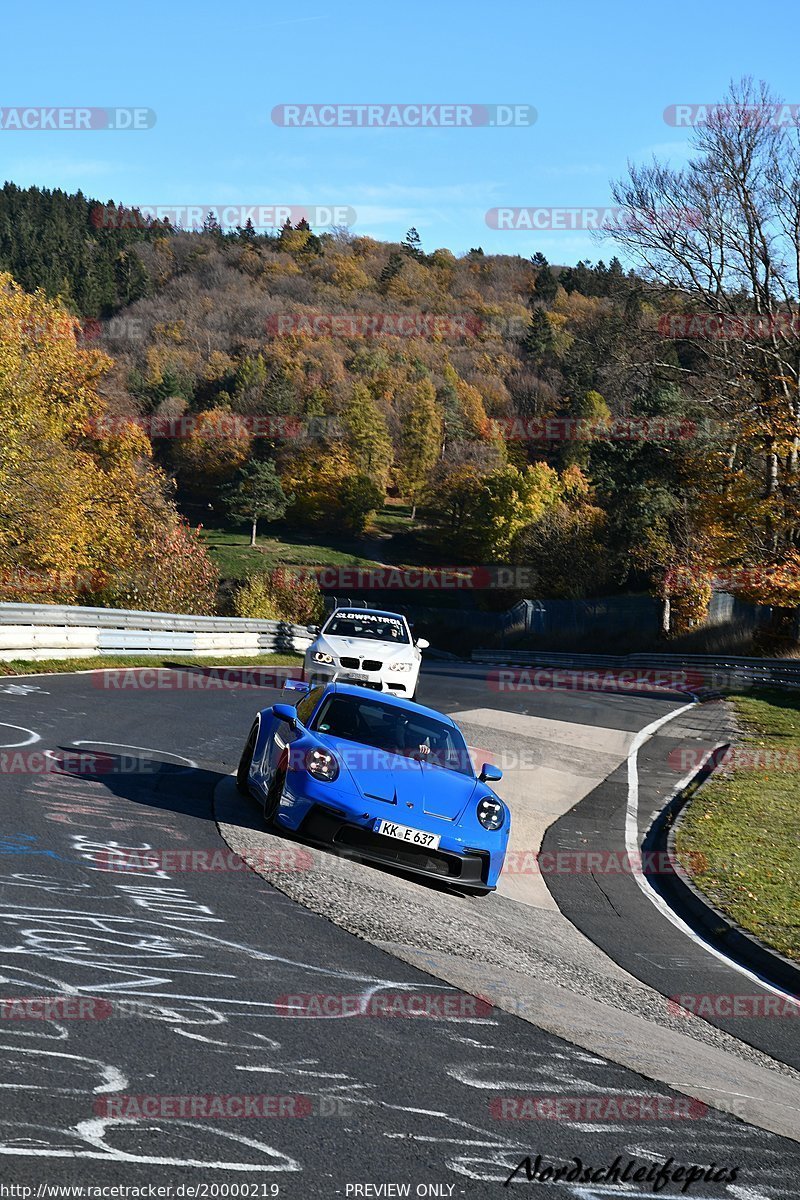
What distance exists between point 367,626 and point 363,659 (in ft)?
5.02

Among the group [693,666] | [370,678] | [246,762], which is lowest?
[693,666]

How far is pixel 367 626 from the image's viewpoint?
2212cm

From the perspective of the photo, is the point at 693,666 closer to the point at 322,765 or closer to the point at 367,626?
the point at 367,626

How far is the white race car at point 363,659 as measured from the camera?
20.7 metres

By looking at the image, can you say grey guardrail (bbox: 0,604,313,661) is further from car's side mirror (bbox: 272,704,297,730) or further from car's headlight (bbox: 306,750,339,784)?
car's headlight (bbox: 306,750,339,784)

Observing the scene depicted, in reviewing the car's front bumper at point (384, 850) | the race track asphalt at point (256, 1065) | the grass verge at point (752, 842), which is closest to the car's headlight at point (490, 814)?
the car's front bumper at point (384, 850)

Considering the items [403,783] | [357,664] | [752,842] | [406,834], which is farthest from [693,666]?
[406,834]

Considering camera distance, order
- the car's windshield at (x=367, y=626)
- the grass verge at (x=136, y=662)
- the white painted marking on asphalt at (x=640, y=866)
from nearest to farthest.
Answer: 1. the white painted marking on asphalt at (x=640, y=866)
2. the car's windshield at (x=367, y=626)
3. the grass verge at (x=136, y=662)

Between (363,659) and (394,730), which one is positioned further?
(363,659)

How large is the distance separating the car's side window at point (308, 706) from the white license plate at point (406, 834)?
179 centimetres

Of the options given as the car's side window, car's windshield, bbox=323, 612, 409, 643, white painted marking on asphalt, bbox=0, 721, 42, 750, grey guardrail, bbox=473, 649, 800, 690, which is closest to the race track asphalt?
the car's side window

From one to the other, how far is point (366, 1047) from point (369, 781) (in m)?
4.24

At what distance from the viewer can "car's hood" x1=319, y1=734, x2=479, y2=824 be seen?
31.1 feet

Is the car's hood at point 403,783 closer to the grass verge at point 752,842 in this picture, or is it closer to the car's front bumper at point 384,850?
the car's front bumper at point 384,850
